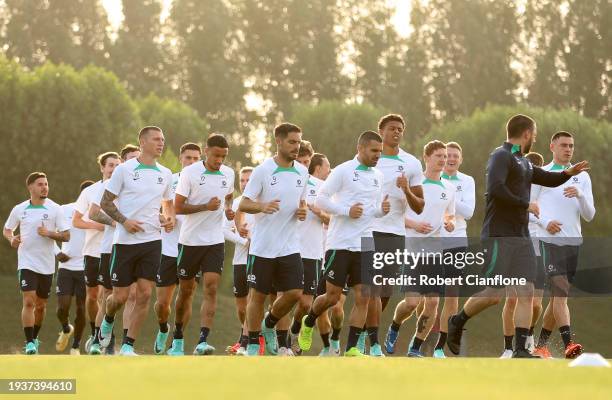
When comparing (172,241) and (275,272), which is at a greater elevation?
(172,241)

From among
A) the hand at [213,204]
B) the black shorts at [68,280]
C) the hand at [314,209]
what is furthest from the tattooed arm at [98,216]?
the black shorts at [68,280]

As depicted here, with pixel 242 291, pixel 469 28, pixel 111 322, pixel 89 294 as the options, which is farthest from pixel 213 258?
pixel 469 28

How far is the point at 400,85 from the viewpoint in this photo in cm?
7869

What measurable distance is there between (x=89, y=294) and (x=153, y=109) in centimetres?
4493

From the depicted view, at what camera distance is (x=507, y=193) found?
1466cm

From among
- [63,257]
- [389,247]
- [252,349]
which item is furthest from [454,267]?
[63,257]

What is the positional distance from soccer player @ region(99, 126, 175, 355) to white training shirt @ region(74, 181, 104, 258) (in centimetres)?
374

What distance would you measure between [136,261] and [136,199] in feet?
2.28

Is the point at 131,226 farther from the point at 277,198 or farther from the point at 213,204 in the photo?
the point at 277,198

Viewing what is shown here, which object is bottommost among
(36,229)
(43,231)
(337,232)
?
(337,232)

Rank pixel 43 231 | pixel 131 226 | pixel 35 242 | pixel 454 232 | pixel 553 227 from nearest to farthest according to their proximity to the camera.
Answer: pixel 131 226 < pixel 553 227 < pixel 454 232 < pixel 43 231 < pixel 35 242

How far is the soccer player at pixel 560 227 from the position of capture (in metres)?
17.0

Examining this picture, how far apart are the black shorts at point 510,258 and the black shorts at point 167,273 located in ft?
15.7

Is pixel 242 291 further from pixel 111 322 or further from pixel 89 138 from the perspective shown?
pixel 89 138
